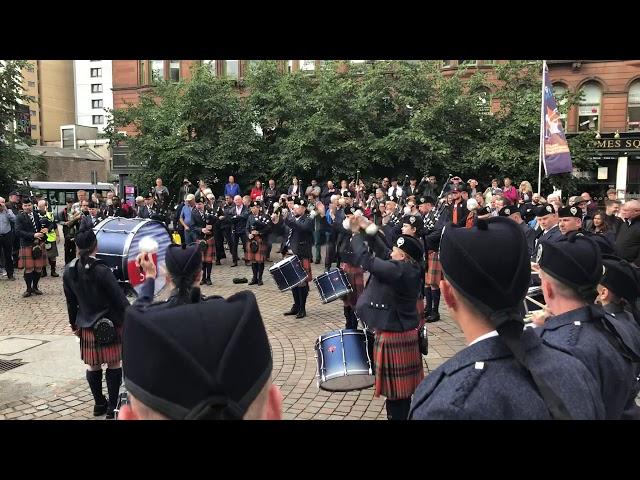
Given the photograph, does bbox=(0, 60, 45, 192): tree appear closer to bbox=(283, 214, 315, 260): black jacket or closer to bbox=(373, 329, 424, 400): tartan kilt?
bbox=(283, 214, 315, 260): black jacket

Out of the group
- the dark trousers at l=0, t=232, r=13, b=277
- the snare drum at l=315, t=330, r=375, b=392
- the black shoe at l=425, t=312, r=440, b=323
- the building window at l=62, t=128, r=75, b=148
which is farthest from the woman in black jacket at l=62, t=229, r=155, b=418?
the building window at l=62, t=128, r=75, b=148

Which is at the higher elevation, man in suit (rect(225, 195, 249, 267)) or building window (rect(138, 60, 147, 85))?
building window (rect(138, 60, 147, 85))

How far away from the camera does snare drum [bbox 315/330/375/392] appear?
4.55 metres

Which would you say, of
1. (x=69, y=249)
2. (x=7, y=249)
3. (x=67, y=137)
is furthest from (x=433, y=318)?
(x=67, y=137)

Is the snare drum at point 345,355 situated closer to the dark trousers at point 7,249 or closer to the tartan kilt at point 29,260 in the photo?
the tartan kilt at point 29,260

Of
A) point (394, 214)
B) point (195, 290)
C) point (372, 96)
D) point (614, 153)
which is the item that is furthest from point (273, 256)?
point (614, 153)

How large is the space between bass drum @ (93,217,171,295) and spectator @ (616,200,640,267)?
6.68 meters

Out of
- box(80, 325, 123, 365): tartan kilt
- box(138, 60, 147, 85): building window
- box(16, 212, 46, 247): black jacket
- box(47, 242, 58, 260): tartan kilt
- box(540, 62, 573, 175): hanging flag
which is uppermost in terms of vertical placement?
box(138, 60, 147, 85): building window

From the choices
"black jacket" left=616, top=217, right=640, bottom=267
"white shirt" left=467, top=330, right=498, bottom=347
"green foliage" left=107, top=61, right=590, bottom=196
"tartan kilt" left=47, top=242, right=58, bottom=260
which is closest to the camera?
"white shirt" left=467, top=330, right=498, bottom=347

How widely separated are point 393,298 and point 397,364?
0.58 metres

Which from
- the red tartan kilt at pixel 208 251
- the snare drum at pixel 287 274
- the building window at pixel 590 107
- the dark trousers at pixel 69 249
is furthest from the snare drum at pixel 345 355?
the building window at pixel 590 107

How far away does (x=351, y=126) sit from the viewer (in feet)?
64.2

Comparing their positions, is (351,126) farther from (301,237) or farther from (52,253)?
(52,253)

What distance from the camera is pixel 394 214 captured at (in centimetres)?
1145
